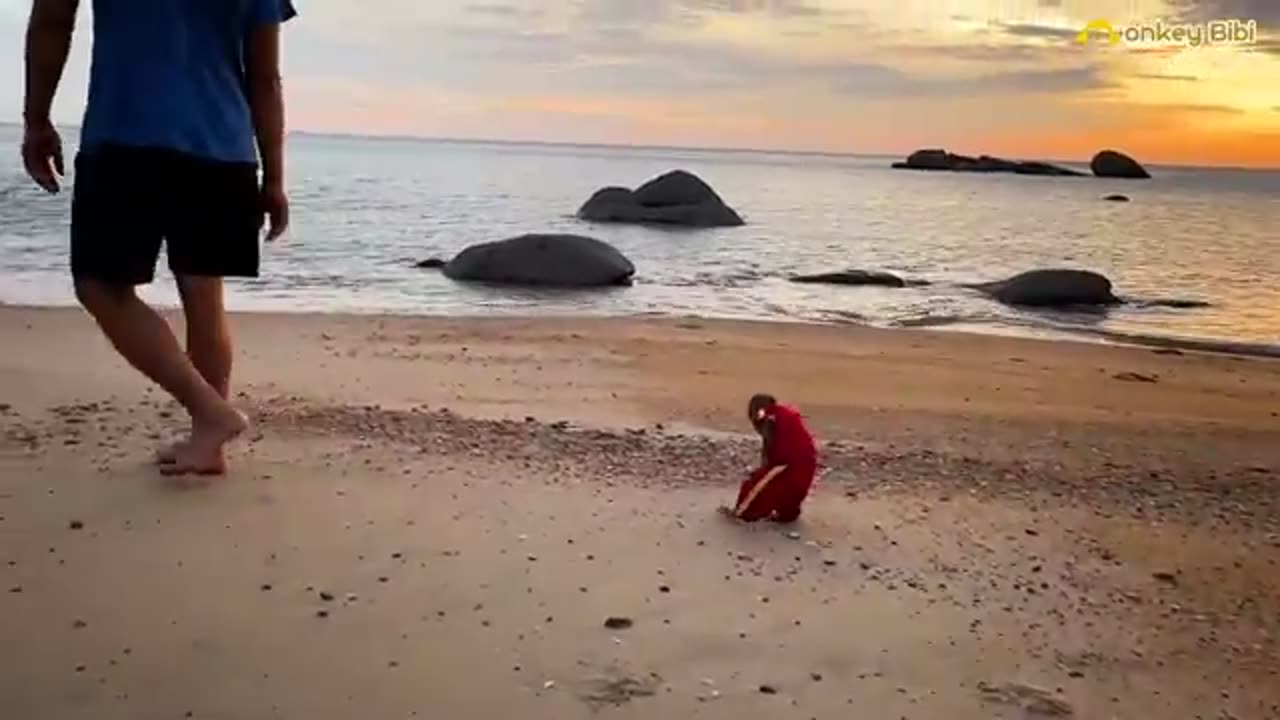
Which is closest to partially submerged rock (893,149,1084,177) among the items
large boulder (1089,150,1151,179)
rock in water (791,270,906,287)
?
large boulder (1089,150,1151,179)

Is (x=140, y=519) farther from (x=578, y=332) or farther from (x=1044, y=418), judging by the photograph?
(x=578, y=332)

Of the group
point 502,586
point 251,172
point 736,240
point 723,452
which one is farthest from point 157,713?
point 736,240

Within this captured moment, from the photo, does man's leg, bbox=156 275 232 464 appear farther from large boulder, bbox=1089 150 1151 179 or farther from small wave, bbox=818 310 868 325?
large boulder, bbox=1089 150 1151 179

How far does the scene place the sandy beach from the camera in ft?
8.00

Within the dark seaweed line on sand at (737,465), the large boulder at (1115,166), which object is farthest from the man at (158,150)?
the large boulder at (1115,166)

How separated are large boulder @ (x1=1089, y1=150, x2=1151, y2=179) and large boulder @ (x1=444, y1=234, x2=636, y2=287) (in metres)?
90.6

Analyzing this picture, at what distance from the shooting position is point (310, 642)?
2559 mm

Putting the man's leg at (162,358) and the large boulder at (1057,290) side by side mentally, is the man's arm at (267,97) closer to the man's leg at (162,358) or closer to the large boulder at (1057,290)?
the man's leg at (162,358)

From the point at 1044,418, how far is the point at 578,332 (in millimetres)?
3871

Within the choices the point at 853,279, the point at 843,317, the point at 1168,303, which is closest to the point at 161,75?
the point at 843,317

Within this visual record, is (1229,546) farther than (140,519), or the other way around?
(1229,546)

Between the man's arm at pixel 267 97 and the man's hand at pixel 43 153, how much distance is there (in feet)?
1.77

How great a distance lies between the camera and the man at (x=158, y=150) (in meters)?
3.40

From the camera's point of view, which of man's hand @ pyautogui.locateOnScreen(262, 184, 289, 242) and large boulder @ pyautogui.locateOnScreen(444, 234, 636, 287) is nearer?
man's hand @ pyautogui.locateOnScreen(262, 184, 289, 242)
